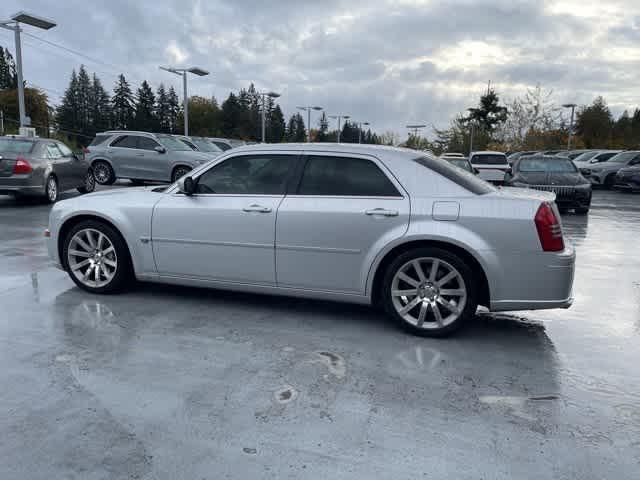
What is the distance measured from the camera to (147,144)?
17688 mm

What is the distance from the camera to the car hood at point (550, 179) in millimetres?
13781

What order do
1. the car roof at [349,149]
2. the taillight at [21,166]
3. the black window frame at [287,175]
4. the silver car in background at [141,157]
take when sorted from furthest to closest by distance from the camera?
1. the silver car in background at [141,157]
2. the taillight at [21,166]
3. the black window frame at [287,175]
4. the car roof at [349,149]

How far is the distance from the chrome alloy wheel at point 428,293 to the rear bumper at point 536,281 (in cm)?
32

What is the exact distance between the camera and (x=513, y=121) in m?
53.9

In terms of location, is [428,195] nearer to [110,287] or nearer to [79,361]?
[79,361]

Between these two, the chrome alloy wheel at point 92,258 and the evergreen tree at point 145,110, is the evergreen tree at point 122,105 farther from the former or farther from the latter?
the chrome alloy wheel at point 92,258

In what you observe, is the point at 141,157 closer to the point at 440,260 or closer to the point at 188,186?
the point at 188,186

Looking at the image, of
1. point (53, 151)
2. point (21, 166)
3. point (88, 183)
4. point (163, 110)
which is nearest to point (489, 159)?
point (88, 183)

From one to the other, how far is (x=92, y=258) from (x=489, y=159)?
19.5m

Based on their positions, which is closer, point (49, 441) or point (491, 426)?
point (49, 441)

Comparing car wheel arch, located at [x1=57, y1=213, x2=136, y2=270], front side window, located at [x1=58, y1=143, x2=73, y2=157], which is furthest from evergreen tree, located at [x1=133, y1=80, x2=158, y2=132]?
car wheel arch, located at [x1=57, y1=213, x2=136, y2=270]

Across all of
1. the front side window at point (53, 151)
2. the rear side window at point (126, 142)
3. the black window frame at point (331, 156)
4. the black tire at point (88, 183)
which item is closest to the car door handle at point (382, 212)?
the black window frame at point (331, 156)

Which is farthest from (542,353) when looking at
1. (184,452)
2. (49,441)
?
(49,441)

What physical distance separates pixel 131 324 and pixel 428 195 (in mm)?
2736
